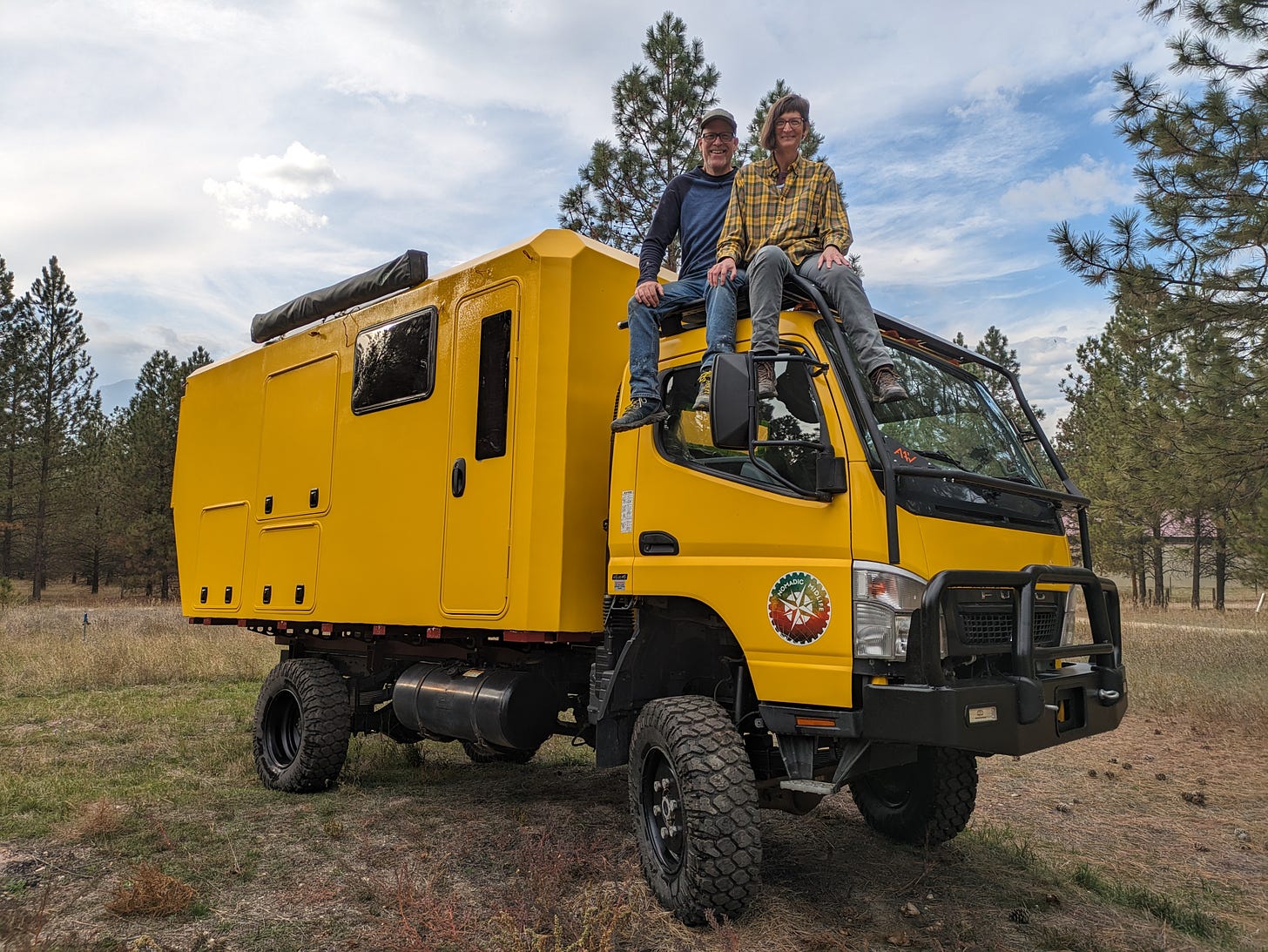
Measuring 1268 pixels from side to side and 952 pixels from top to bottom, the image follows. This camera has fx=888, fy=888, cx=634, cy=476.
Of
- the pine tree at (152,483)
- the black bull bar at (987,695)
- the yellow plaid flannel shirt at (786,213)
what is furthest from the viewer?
the pine tree at (152,483)

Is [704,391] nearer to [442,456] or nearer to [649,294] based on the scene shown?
[649,294]

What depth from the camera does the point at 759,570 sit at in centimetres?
385

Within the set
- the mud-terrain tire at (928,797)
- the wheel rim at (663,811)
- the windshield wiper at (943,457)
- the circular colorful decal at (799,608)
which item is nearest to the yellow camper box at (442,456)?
the wheel rim at (663,811)

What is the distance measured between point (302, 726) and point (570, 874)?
267 cm

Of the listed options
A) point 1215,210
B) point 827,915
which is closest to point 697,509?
point 827,915

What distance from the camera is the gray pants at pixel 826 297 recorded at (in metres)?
3.95

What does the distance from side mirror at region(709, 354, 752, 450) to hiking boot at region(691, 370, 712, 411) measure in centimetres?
34

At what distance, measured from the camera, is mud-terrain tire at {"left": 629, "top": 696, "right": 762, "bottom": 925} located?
12.0 ft

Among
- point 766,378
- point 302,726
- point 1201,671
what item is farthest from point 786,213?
point 1201,671

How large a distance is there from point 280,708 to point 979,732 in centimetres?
539

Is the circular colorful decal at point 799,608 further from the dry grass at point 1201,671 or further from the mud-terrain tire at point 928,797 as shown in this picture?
the dry grass at point 1201,671

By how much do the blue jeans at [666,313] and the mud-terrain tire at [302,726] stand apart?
134 inches

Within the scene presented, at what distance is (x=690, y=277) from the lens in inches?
191

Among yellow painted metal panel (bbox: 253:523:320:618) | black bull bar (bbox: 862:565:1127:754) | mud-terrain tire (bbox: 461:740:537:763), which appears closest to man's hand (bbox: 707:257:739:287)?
black bull bar (bbox: 862:565:1127:754)
